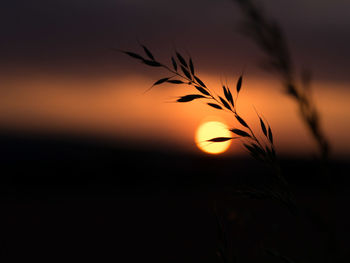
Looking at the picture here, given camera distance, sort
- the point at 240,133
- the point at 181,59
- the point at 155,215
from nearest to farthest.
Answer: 1. the point at 240,133
2. the point at 181,59
3. the point at 155,215

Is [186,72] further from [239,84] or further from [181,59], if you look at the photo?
[239,84]

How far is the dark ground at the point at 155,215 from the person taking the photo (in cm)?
145

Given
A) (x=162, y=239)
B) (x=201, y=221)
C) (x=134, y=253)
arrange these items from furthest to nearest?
1. (x=201, y=221)
2. (x=162, y=239)
3. (x=134, y=253)

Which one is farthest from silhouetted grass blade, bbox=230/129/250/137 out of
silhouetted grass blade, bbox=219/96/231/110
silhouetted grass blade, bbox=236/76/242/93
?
silhouetted grass blade, bbox=236/76/242/93

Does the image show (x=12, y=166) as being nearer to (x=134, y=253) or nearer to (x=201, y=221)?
(x=201, y=221)

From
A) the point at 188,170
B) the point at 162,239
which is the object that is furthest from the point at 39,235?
the point at 188,170

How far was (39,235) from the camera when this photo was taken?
8758 mm

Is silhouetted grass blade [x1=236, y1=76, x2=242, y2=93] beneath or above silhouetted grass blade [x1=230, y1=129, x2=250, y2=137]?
above

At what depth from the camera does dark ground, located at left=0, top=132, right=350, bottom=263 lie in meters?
1.45

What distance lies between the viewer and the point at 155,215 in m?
11.2

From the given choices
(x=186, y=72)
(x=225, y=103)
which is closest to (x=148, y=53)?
(x=186, y=72)

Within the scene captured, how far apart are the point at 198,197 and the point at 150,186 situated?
4.02m

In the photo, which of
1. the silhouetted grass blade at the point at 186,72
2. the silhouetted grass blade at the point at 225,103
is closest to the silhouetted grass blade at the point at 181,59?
the silhouetted grass blade at the point at 186,72

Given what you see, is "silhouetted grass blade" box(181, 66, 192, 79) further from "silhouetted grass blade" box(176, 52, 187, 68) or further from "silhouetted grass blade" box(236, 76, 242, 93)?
"silhouetted grass blade" box(236, 76, 242, 93)
